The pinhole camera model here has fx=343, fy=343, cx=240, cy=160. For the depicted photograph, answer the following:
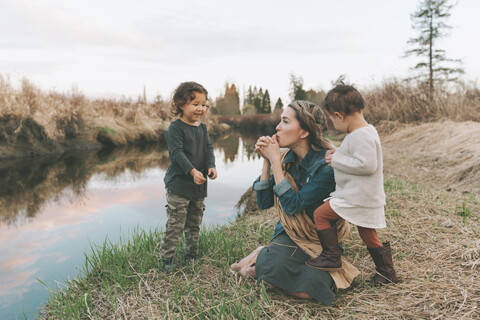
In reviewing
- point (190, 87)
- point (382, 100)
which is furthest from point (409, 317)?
point (382, 100)

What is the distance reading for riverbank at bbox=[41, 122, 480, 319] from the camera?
6.84 ft

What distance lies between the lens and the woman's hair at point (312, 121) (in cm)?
236

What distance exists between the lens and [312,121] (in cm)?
236

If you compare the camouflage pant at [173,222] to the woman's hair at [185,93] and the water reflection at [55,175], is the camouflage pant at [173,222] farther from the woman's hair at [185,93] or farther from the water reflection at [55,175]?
the water reflection at [55,175]

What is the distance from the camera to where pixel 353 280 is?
2.47 meters

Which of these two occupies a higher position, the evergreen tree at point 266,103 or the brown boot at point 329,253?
the evergreen tree at point 266,103

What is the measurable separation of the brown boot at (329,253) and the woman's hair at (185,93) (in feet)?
5.07

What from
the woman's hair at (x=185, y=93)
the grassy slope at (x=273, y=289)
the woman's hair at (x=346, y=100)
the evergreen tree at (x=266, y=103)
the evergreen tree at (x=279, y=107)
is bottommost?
the grassy slope at (x=273, y=289)

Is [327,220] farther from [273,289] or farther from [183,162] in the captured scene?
[183,162]

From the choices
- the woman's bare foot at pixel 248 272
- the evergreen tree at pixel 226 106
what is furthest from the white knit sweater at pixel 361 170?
the evergreen tree at pixel 226 106

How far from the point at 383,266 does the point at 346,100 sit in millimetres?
1142

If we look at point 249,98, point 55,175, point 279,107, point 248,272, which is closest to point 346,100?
point 248,272

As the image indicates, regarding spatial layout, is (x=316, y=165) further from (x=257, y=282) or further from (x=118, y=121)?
(x=118, y=121)

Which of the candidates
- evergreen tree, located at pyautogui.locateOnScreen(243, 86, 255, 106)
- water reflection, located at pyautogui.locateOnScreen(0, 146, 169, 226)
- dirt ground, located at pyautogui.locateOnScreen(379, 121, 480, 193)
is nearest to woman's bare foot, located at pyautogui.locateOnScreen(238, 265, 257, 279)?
dirt ground, located at pyautogui.locateOnScreen(379, 121, 480, 193)
